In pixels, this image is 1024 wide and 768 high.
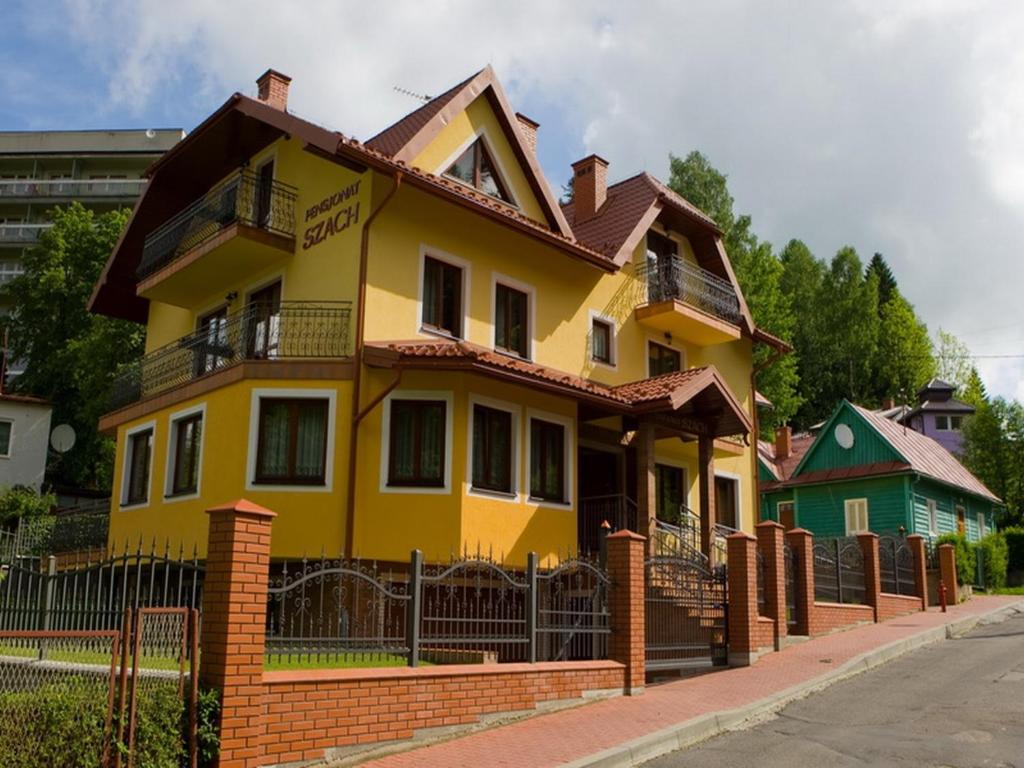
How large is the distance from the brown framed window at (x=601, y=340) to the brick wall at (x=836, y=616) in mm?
6385

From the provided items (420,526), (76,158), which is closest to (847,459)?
(420,526)

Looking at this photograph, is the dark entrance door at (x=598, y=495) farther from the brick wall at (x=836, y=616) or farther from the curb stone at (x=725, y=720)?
the curb stone at (x=725, y=720)

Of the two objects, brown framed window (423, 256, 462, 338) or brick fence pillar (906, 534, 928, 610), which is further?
brick fence pillar (906, 534, 928, 610)

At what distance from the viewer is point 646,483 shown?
17.5 meters

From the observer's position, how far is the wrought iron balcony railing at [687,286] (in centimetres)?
2164

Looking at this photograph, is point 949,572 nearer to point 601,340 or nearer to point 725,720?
point 601,340

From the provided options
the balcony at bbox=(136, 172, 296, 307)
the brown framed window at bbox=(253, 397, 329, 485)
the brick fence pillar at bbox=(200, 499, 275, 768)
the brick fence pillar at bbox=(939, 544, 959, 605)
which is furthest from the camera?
the brick fence pillar at bbox=(939, 544, 959, 605)

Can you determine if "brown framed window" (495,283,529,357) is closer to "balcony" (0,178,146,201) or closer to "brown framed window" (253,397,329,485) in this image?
"brown framed window" (253,397,329,485)

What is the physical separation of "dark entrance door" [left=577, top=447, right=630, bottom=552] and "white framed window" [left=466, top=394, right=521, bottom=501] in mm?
2635

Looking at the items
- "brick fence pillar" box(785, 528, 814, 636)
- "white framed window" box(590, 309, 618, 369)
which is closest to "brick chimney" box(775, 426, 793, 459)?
"white framed window" box(590, 309, 618, 369)

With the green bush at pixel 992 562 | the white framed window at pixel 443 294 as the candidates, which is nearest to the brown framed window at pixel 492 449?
the white framed window at pixel 443 294

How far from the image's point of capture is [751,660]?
15.0 meters

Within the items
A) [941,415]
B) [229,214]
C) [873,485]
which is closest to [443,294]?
[229,214]

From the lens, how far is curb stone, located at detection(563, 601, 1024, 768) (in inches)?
366
